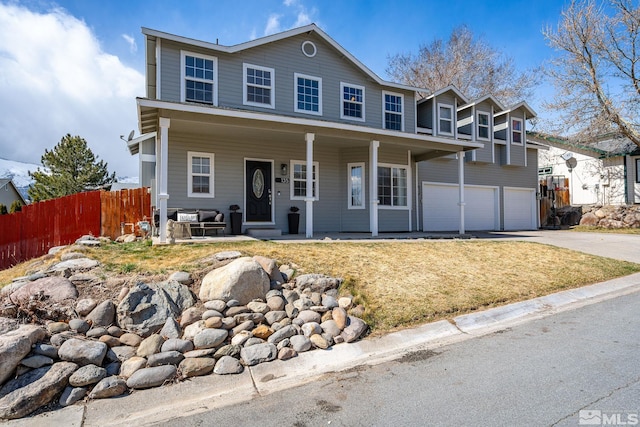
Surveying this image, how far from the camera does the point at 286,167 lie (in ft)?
39.5

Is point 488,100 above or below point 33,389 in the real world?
above

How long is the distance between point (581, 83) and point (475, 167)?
332 inches

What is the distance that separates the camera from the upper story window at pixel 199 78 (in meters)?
10.8

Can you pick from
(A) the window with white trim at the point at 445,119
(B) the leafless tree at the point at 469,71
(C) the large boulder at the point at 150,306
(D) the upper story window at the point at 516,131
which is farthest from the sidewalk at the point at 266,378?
(B) the leafless tree at the point at 469,71

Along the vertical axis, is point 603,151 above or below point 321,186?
above

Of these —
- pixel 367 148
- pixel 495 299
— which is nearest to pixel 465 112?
pixel 367 148

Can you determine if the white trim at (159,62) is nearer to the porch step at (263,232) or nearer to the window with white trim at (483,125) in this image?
the porch step at (263,232)

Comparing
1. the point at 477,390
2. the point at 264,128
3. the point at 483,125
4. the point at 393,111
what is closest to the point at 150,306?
the point at 477,390

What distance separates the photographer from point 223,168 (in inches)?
440

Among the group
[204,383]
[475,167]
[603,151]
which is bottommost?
[204,383]

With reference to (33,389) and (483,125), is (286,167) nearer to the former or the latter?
(33,389)

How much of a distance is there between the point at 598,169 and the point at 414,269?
20.2m

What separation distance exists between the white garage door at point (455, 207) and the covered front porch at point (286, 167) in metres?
0.88

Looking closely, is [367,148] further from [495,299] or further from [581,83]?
[581,83]
